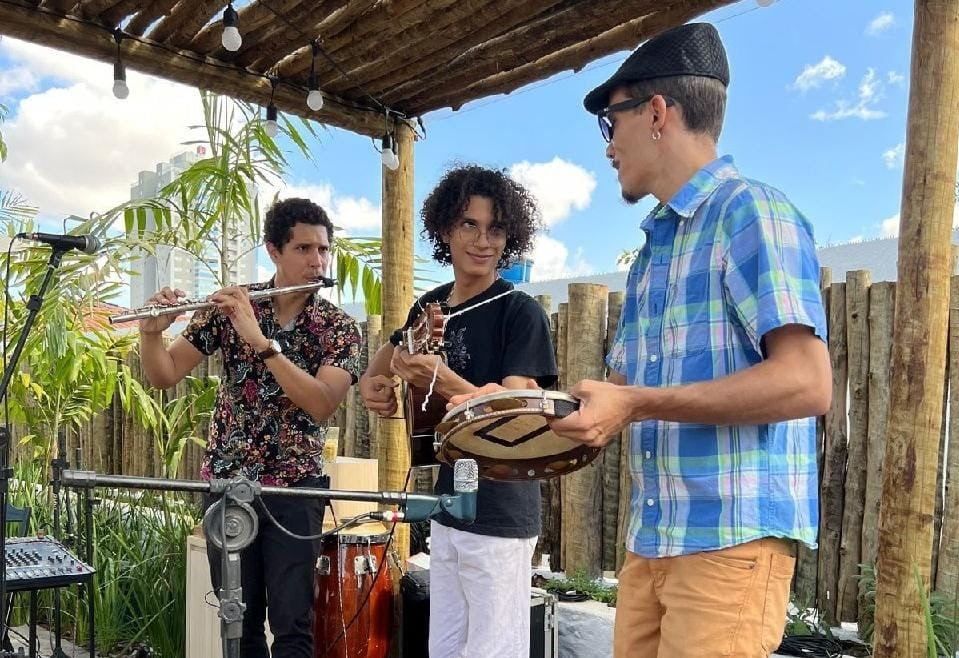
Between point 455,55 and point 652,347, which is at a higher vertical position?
point 455,55

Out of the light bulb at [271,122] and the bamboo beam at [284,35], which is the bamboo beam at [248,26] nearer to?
the bamboo beam at [284,35]

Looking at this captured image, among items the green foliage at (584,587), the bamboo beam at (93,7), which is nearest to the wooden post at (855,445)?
the green foliage at (584,587)

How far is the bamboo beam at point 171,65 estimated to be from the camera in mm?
3230

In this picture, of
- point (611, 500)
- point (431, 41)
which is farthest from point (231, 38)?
point (611, 500)

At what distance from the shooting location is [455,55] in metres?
3.62

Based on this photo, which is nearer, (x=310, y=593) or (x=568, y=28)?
(x=310, y=593)

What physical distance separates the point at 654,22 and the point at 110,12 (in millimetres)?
2178

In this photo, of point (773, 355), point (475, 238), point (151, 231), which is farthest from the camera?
point (151, 231)

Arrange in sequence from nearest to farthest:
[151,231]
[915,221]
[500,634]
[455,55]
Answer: [915,221]
[500,634]
[455,55]
[151,231]

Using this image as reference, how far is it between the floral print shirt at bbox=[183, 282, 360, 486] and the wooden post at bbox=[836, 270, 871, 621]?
2.32 metres

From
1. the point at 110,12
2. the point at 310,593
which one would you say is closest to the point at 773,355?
the point at 310,593

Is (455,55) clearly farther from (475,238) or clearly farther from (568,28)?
(475,238)

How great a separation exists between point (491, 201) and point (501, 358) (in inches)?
22.8

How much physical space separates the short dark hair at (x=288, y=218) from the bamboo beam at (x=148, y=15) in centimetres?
95
